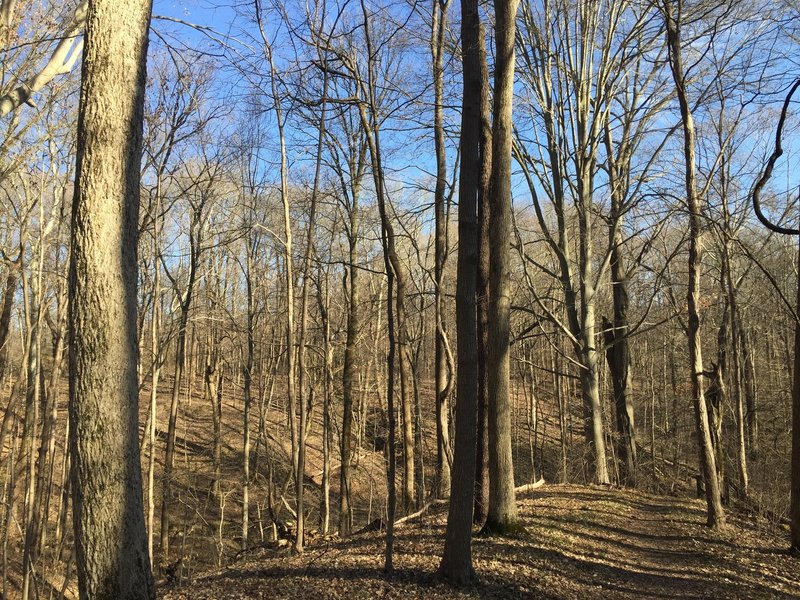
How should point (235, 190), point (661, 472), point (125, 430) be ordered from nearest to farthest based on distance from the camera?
point (125, 430), point (235, 190), point (661, 472)

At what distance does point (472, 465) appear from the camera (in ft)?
19.1

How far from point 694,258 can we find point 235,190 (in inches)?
522

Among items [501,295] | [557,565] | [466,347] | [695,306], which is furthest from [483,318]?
[695,306]

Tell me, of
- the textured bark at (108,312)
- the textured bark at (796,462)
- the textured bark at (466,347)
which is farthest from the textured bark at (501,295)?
the textured bark at (108,312)

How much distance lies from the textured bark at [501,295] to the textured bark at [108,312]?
485 centimetres

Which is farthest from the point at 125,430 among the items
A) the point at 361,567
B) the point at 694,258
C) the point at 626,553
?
the point at 694,258

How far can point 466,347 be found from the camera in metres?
5.95

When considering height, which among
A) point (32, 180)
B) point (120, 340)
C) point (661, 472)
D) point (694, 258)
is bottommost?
point (661, 472)

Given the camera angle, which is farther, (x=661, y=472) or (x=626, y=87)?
(x=661, y=472)

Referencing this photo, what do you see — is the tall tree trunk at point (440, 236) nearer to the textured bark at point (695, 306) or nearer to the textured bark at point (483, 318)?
the textured bark at point (483, 318)

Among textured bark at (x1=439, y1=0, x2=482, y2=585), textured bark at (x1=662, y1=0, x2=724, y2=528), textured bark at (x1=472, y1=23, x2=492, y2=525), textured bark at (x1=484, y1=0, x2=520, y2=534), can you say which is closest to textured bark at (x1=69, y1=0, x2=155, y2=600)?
textured bark at (x1=439, y1=0, x2=482, y2=585)

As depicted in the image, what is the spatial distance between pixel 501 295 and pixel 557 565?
11.2ft

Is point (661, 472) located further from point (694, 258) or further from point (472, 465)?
point (472, 465)

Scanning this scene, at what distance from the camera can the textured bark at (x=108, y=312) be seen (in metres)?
3.70
